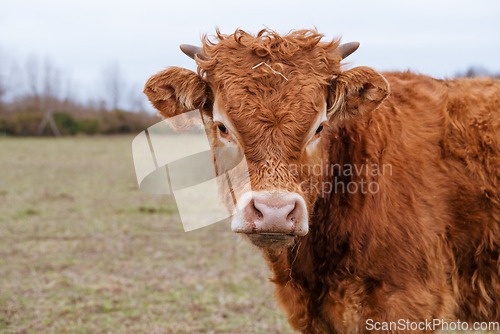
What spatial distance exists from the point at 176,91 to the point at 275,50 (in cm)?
69

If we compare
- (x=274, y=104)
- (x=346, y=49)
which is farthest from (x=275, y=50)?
(x=346, y=49)

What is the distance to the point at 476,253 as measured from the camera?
9.13 feet

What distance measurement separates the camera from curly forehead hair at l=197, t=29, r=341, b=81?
2414 millimetres

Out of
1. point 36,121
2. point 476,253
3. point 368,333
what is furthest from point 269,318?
point 36,121

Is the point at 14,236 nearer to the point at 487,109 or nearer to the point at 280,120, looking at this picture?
the point at 280,120

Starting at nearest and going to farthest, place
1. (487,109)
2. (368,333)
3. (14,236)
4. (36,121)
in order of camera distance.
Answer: (368,333) < (487,109) < (14,236) < (36,121)

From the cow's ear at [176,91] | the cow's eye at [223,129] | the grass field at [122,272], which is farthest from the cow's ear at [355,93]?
the grass field at [122,272]

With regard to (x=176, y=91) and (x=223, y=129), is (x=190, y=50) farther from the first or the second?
(x=223, y=129)

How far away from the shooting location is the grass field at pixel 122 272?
418 cm

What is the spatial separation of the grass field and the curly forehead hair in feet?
4.13

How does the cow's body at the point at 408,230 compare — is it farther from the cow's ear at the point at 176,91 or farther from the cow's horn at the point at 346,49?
the cow's ear at the point at 176,91

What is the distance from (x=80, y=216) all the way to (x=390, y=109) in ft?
23.6

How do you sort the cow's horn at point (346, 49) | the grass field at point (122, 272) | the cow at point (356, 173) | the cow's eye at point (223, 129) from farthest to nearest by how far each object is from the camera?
the grass field at point (122, 272) < the cow's horn at point (346, 49) < the cow's eye at point (223, 129) < the cow at point (356, 173)

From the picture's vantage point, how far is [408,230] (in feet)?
8.57
